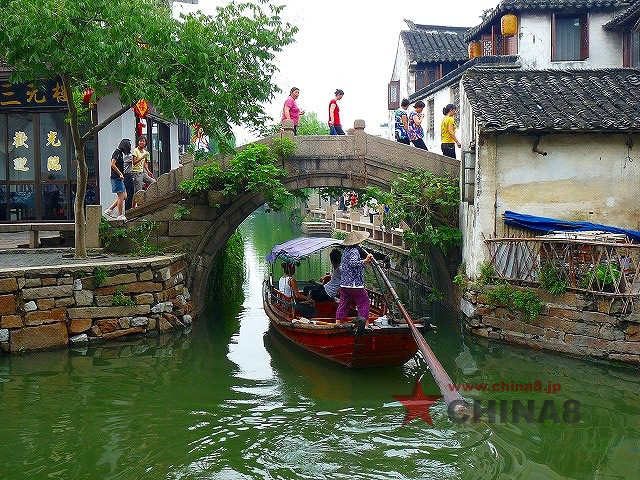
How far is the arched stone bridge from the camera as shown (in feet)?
42.3

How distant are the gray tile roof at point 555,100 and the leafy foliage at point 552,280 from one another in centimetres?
206

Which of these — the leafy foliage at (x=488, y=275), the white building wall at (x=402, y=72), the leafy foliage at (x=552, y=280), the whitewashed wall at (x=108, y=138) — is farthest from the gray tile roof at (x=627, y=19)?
the whitewashed wall at (x=108, y=138)

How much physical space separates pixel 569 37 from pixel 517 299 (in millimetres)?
10289

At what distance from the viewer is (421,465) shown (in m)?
6.62

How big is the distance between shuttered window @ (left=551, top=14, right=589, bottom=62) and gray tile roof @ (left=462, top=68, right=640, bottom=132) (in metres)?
5.69

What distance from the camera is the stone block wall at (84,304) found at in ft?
34.0

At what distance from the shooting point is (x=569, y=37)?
60.3 feet

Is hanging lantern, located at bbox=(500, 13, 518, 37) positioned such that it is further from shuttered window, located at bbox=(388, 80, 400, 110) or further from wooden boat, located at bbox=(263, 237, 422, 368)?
shuttered window, located at bbox=(388, 80, 400, 110)

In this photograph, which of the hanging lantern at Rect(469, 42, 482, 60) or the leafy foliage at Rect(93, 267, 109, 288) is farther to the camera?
the hanging lantern at Rect(469, 42, 482, 60)

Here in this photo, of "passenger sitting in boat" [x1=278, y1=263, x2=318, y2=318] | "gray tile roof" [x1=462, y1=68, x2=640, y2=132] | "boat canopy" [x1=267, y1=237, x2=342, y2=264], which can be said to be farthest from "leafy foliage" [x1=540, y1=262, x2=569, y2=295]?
"passenger sitting in boat" [x1=278, y1=263, x2=318, y2=318]

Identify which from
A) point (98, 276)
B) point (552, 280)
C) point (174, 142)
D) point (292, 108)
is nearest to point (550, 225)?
point (552, 280)

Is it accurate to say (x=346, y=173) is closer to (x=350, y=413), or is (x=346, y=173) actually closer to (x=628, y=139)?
(x=628, y=139)

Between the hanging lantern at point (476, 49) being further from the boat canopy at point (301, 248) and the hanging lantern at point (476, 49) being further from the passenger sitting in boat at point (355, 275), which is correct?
the passenger sitting in boat at point (355, 275)

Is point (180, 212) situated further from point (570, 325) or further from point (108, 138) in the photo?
point (570, 325)
